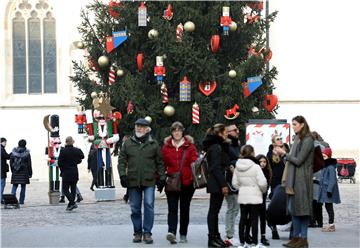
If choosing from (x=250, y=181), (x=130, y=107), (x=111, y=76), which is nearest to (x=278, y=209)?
(x=250, y=181)

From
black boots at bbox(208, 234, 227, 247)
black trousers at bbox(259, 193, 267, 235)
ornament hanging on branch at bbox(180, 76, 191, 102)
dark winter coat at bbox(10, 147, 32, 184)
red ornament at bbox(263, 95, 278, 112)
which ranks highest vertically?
ornament hanging on branch at bbox(180, 76, 191, 102)

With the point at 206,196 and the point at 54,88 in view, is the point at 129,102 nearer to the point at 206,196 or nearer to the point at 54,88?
the point at 206,196

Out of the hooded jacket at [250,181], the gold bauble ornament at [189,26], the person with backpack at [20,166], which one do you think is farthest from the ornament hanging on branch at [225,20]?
the hooded jacket at [250,181]

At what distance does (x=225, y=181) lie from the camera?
1309 centimetres

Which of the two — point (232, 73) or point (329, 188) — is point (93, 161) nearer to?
point (232, 73)

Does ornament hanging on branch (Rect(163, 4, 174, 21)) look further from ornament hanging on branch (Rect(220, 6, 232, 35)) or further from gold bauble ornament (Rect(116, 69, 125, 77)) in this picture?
gold bauble ornament (Rect(116, 69, 125, 77))

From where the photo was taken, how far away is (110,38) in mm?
25375

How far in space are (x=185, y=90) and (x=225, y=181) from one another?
39.4 ft

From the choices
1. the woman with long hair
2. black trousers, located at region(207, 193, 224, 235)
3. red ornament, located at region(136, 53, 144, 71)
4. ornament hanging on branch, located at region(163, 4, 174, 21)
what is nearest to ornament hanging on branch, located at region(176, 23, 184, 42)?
ornament hanging on branch, located at region(163, 4, 174, 21)

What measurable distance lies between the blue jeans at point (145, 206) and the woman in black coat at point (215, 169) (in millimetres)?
1012

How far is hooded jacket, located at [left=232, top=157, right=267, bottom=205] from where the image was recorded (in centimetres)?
1298

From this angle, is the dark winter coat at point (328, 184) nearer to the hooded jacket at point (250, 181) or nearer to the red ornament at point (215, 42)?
the hooded jacket at point (250, 181)

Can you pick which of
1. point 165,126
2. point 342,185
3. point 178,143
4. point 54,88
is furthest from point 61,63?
point 178,143

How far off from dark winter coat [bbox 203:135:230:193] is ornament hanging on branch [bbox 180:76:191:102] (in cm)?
1162
